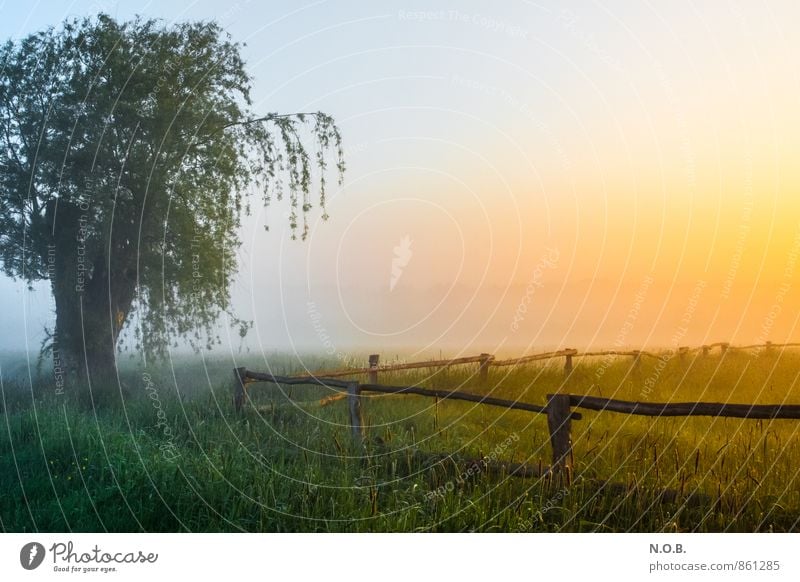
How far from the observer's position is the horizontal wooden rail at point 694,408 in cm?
509

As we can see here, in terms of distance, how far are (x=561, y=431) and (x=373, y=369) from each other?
5.02 metres

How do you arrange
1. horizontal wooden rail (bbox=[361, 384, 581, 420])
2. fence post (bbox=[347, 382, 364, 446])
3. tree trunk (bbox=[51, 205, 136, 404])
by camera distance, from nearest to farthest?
1. horizontal wooden rail (bbox=[361, 384, 581, 420])
2. fence post (bbox=[347, 382, 364, 446])
3. tree trunk (bbox=[51, 205, 136, 404])

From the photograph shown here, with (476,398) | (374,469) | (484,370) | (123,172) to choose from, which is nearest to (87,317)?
(123,172)

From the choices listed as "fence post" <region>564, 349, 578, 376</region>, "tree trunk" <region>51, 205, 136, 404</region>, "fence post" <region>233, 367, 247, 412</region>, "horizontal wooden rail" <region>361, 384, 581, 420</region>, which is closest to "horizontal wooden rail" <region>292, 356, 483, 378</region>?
"fence post" <region>233, 367, 247, 412</region>

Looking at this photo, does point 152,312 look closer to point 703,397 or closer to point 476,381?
point 476,381

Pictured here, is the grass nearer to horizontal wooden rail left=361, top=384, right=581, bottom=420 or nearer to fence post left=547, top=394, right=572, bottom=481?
fence post left=547, top=394, right=572, bottom=481

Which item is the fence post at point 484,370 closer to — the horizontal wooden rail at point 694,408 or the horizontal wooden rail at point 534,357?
the horizontal wooden rail at point 534,357

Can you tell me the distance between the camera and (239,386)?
10.4 meters

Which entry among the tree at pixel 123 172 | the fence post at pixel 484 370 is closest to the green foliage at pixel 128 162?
the tree at pixel 123 172

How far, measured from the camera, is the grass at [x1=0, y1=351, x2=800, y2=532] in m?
5.65

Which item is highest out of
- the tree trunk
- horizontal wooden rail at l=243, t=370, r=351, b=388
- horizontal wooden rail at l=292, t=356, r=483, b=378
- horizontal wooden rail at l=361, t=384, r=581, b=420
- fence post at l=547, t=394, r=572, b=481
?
the tree trunk

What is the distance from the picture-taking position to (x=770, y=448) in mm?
6746

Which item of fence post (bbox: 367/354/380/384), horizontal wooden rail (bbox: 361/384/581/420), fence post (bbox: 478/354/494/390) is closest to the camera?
horizontal wooden rail (bbox: 361/384/581/420)

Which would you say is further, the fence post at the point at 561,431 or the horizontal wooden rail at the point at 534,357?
the horizontal wooden rail at the point at 534,357
